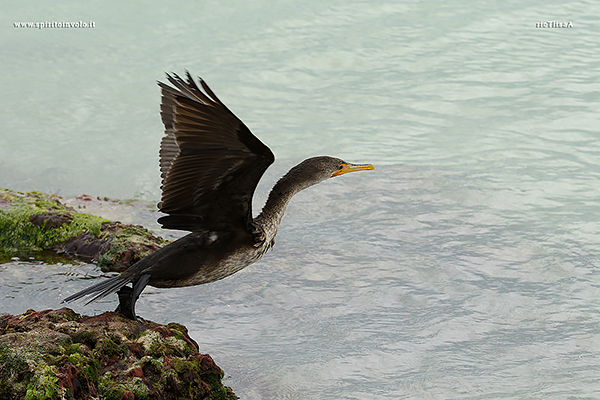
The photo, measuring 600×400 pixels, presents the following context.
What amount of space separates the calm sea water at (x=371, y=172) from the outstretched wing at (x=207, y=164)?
0.93 m

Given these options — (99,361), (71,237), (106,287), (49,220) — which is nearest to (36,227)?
(49,220)

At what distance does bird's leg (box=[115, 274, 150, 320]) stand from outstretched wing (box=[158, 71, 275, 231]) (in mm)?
426

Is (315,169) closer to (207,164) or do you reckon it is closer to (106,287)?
(207,164)

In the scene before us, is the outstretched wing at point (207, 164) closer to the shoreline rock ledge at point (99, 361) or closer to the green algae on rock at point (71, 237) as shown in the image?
the shoreline rock ledge at point (99, 361)

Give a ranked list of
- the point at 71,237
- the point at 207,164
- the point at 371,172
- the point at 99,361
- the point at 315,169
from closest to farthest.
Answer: the point at 99,361 → the point at 207,164 → the point at 315,169 → the point at 71,237 → the point at 371,172

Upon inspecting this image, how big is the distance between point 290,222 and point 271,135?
248 cm

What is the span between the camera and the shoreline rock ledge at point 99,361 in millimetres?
3355

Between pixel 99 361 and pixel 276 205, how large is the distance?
5.34ft

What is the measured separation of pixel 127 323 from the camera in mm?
3980

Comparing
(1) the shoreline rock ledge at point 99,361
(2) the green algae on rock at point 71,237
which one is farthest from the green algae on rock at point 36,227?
Answer: (1) the shoreline rock ledge at point 99,361

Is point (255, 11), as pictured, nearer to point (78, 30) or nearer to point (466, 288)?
point (78, 30)

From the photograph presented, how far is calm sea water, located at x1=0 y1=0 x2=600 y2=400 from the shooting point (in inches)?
195

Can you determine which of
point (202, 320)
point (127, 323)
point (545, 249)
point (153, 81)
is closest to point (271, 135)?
→ point (153, 81)

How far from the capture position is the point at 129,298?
4.22m
